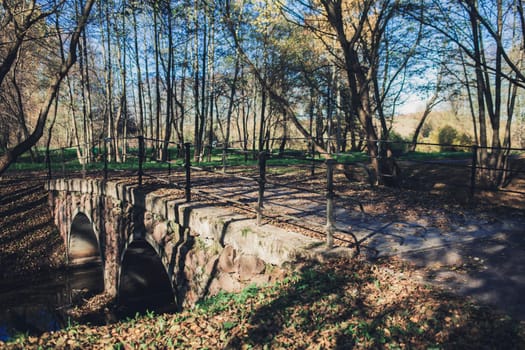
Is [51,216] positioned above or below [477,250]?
below

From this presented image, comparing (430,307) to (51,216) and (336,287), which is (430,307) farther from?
(51,216)

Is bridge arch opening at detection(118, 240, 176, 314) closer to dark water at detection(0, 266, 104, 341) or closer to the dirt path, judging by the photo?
dark water at detection(0, 266, 104, 341)

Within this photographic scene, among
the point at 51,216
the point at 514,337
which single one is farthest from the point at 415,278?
the point at 51,216

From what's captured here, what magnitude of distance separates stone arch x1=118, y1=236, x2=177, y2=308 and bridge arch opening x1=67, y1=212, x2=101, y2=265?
344cm

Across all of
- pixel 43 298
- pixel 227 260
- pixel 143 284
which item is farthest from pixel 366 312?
pixel 43 298

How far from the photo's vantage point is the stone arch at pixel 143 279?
9.01m

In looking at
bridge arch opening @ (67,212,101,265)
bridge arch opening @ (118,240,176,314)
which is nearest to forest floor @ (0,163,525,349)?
bridge arch opening @ (118,240,176,314)

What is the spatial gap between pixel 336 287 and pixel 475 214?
391 centimetres

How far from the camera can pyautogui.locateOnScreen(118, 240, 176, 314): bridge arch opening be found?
9.22 m

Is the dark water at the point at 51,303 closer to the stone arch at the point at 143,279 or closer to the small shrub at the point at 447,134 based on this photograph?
the stone arch at the point at 143,279

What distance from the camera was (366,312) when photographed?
3248mm

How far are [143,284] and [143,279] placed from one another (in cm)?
18

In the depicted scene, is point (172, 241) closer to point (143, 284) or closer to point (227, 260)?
point (227, 260)

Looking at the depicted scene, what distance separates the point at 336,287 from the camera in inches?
145
